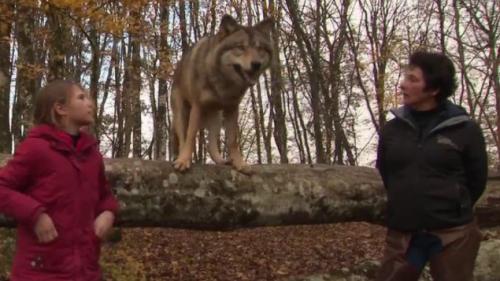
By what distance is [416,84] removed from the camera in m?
3.77

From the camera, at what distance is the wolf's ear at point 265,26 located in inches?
228

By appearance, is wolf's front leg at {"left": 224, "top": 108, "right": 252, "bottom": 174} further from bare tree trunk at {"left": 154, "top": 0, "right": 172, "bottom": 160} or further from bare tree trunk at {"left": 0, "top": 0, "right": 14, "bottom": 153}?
bare tree trunk at {"left": 154, "top": 0, "right": 172, "bottom": 160}

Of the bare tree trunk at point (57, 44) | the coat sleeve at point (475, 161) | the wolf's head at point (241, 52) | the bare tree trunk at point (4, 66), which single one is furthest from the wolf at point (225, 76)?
the bare tree trunk at point (57, 44)

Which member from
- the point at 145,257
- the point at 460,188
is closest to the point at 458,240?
the point at 460,188

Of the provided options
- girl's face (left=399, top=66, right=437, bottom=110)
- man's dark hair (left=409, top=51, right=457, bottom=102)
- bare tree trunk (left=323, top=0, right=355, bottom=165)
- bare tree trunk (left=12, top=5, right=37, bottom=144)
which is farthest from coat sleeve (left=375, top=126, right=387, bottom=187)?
bare tree trunk (left=323, top=0, right=355, bottom=165)

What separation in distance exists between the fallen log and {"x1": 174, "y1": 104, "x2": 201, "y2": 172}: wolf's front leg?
3.2 inches

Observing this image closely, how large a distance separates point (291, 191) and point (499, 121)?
17.2 metres

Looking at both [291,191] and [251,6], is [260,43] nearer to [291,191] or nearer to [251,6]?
[291,191]

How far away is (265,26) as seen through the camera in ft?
19.2

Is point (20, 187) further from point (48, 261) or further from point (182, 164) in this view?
point (182, 164)

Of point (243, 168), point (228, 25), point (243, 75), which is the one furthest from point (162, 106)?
point (243, 75)

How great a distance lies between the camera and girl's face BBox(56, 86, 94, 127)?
334 centimetres

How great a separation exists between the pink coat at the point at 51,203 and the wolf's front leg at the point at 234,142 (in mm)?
2486

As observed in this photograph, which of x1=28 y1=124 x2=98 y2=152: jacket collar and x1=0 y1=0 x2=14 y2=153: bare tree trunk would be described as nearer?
x1=28 y1=124 x2=98 y2=152: jacket collar
